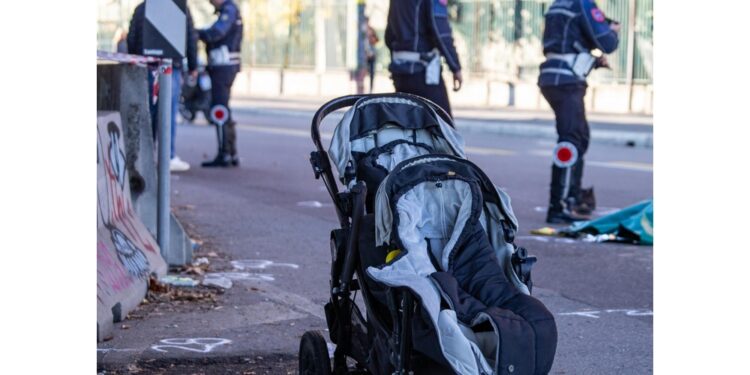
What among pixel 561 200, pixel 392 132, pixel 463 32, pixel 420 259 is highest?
pixel 463 32

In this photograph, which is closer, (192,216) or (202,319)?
(202,319)

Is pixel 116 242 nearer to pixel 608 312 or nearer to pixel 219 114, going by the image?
pixel 608 312

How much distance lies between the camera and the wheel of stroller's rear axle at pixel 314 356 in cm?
525

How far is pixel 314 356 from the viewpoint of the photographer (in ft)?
17.4

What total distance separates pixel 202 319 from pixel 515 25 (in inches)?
976

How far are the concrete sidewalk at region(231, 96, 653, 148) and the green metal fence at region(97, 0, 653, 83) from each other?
181 centimetres

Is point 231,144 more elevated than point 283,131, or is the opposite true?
point 231,144

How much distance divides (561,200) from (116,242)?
475 cm

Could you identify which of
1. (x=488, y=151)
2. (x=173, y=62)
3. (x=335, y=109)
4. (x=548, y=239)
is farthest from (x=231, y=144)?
(x=335, y=109)

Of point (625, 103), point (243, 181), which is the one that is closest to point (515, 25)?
point (625, 103)

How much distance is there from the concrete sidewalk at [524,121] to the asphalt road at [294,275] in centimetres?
502

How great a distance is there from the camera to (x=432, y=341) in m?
4.49

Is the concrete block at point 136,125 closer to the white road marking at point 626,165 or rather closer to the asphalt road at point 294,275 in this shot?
the asphalt road at point 294,275
